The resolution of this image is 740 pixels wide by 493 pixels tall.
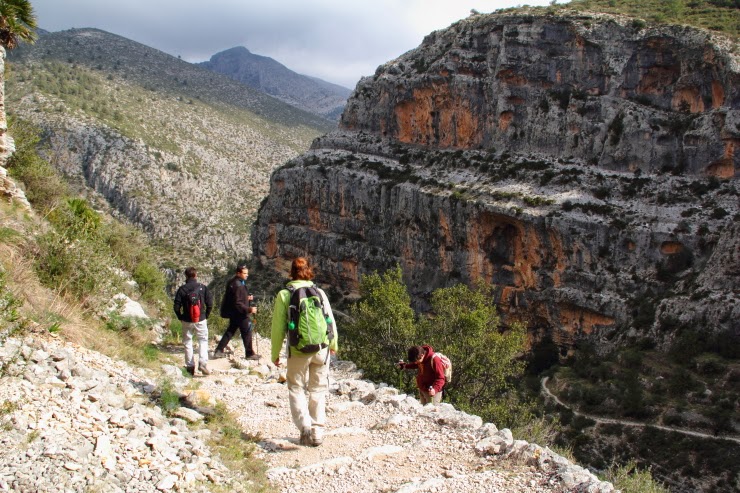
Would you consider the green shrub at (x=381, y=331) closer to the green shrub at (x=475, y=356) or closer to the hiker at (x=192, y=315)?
the green shrub at (x=475, y=356)

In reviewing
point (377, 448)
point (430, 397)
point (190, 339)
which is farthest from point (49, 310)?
point (430, 397)

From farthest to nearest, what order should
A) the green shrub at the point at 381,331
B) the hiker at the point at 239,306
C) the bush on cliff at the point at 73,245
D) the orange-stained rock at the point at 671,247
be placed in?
the orange-stained rock at the point at 671,247
the green shrub at the point at 381,331
the hiker at the point at 239,306
the bush on cliff at the point at 73,245

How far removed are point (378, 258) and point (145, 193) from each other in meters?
29.8

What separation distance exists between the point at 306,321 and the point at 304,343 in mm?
254

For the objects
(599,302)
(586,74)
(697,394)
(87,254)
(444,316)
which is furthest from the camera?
(586,74)

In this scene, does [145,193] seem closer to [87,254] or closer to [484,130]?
[484,130]

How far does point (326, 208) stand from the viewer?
5878 centimetres

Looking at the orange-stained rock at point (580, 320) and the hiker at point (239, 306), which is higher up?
the hiker at point (239, 306)

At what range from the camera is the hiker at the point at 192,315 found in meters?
9.82

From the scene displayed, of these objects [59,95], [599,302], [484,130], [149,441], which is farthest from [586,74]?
[59,95]

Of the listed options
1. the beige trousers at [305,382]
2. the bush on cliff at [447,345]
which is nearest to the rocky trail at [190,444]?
the beige trousers at [305,382]

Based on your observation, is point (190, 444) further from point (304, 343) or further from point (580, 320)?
point (580, 320)

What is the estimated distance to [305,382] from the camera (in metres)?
7.36

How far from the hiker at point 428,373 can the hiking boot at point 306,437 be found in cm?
293
